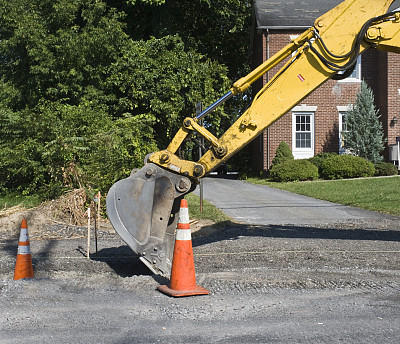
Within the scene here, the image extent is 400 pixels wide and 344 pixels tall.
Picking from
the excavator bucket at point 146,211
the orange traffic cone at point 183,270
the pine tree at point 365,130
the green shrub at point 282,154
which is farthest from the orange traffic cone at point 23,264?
the pine tree at point 365,130

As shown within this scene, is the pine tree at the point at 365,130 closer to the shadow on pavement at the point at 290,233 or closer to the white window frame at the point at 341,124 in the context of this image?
the white window frame at the point at 341,124

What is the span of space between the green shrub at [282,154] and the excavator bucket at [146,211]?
20414 millimetres

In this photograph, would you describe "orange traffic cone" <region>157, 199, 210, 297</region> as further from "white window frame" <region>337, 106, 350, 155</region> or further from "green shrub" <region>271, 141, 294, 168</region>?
"white window frame" <region>337, 106, 350, 155</region>

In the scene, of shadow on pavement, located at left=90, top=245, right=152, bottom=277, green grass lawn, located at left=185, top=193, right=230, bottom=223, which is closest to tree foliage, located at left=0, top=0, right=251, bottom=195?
green grass lawn, located at left=185, top=193, right=230, bottom=223

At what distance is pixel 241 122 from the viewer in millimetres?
6629

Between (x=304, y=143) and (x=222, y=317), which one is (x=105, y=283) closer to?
(x=222, y=317)

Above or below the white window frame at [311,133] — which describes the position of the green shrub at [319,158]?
below

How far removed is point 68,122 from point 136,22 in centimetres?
1257

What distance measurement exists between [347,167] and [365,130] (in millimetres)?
3107

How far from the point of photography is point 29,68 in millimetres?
21766

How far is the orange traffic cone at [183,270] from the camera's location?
214 inches

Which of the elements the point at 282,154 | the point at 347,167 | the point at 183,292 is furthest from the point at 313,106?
the point at 183,292

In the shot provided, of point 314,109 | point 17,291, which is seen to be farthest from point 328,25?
point 314,109

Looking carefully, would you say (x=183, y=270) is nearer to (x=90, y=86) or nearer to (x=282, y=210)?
(x=282, y=210)
